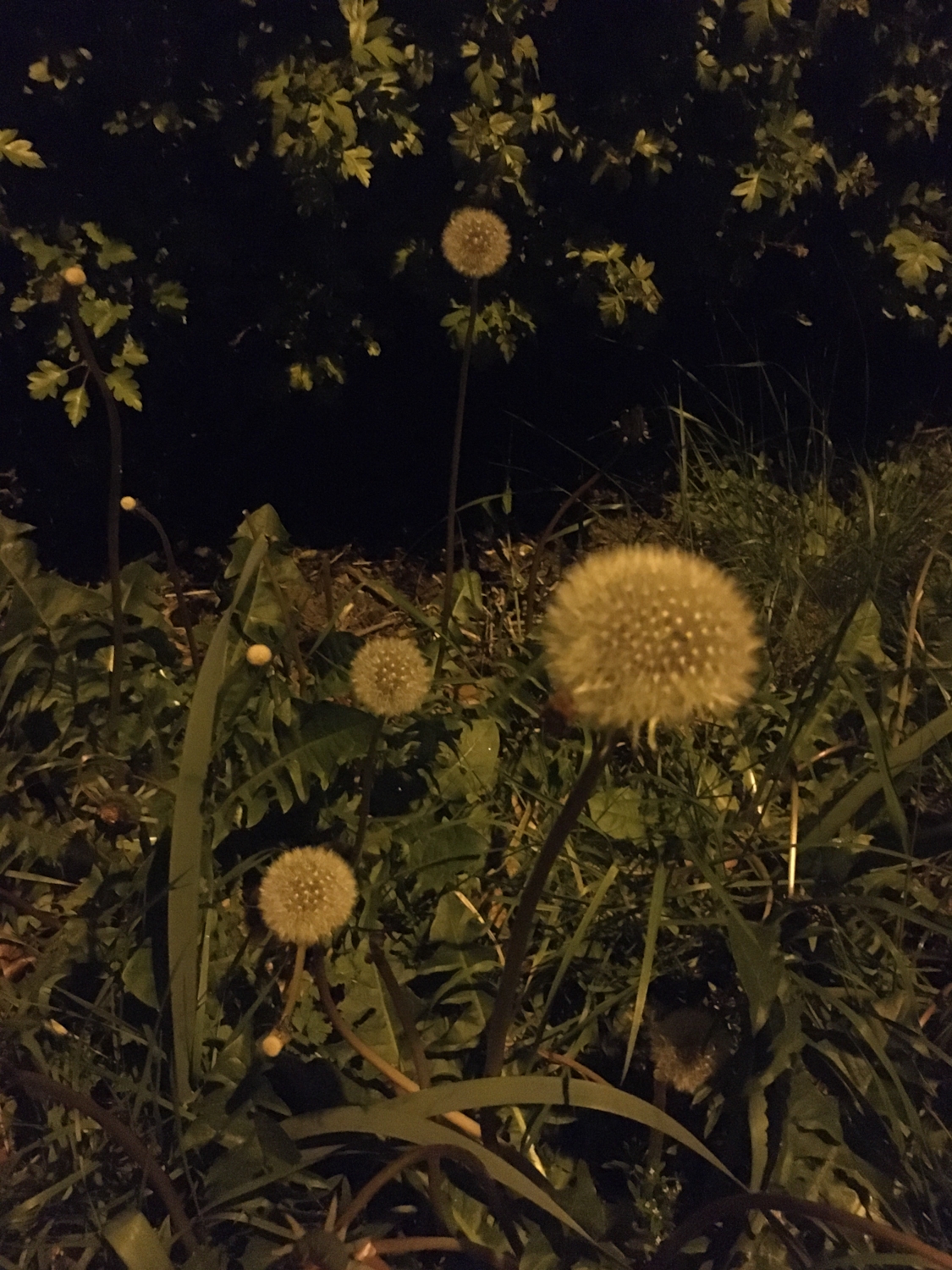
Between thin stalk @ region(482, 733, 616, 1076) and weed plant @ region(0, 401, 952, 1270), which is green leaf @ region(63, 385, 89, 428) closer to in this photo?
weed plant @ region(0, 401, 952, 1270)

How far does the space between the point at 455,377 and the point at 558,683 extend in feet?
5.66

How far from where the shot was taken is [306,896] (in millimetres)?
1290

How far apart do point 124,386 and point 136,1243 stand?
4.85ft

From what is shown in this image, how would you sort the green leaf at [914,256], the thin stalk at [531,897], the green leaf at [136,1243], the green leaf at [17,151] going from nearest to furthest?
1. the thin stalk at [531,897]
2. the green leaf at [136,1243]
3. the green leaf at [17,151]
4. the green leaf at [914,256]

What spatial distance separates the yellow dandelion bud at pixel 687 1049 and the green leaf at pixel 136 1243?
0.77 m

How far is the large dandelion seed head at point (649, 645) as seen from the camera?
92 centimetres

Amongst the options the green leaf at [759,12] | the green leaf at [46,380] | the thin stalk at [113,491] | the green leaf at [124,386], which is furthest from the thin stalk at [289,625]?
the green leaf at [759,12]

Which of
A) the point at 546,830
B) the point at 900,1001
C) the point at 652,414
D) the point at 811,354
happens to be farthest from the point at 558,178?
the point at 900,1001

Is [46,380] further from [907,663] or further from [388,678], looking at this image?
[907,663]

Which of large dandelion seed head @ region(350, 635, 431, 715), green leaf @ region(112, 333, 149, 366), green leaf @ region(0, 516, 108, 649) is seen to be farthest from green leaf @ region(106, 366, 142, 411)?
large dandelion seed head @ region(350, 635, 431, 715)

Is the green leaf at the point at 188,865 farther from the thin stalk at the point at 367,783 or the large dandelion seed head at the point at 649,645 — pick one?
the large dandelion seed head at the point at 649,645

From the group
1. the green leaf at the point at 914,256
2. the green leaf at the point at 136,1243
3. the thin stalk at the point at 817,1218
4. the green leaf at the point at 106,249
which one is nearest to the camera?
the thin stalk at the point at 817,1218

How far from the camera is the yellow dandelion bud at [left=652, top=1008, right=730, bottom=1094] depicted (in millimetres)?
1521

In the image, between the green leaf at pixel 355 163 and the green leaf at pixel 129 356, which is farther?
the green leaf at pixel 129 356
